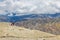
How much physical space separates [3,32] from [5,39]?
8.29 metres

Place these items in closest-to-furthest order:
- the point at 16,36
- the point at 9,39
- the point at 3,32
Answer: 1. the point at 9,39
2. the point at 16,36
3. the point at 3,32

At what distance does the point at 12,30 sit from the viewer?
52406 mm

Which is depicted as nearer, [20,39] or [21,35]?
[20,39]

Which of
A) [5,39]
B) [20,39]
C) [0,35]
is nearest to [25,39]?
[20,39]

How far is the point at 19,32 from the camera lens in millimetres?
52625

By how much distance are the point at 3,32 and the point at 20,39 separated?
939cm

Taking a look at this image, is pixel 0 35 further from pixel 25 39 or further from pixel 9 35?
pixel 25 39

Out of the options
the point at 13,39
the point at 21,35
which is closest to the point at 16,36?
the point at 21,35

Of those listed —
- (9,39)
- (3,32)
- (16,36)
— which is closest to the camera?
(9,39)

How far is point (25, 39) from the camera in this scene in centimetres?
4450

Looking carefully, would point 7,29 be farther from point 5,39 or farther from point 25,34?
point 5,39

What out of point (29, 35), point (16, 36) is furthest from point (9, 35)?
point (29, 35)

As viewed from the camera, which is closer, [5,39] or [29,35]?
[5,39]

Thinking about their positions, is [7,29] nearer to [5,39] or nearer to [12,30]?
[12,30]
